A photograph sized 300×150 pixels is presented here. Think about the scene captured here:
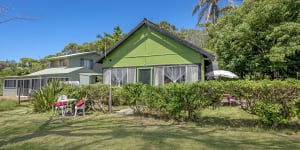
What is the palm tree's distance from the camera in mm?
27983

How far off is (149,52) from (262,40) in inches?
335

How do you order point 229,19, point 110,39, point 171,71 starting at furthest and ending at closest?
point 110,39 < point 229,19 < point 171,71

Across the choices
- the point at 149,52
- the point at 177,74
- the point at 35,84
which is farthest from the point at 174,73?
the point at 35,84

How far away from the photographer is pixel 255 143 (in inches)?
199

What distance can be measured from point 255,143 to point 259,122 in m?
2.17

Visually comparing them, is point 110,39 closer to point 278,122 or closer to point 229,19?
point 229,19

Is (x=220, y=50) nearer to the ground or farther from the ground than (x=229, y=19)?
nearer to the ground

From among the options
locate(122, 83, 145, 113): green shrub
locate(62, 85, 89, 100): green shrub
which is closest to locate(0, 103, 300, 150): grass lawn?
locate(122, 83, 145, 113): green shrub

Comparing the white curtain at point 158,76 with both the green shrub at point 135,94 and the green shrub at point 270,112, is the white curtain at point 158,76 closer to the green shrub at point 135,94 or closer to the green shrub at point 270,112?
the green shrub at point 135,94

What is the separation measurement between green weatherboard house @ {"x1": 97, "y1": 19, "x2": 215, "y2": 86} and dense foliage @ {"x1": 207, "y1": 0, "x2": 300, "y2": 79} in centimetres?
259

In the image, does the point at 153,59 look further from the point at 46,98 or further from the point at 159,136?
the point at 159,136

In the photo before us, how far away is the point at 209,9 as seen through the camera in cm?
2819

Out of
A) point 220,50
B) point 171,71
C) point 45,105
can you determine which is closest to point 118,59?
point 171,71

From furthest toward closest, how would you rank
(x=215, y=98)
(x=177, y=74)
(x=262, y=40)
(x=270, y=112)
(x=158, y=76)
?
(x=158, y=76), (x=262, y=40), (x=177, y=74), (x=215, y=98), (x=270, y=112)
